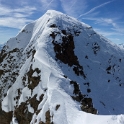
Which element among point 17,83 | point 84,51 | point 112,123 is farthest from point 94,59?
point 112,123

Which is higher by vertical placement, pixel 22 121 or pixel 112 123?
pixel 112 123

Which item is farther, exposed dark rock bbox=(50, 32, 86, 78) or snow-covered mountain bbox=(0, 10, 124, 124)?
exposed dark rock bbox=(50, 32, 86, 78)

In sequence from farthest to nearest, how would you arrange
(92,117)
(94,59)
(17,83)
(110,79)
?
(94,59) < (110,79) < (17,83) < (92,117)

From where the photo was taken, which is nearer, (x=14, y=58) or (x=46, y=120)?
(x=46, y=120)

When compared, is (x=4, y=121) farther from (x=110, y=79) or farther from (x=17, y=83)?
(x=110, y=79)

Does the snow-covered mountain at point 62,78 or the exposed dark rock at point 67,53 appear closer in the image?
the snow-covered mountain at point 62,78

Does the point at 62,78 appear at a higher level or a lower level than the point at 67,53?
lower

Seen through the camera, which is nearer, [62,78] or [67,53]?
[62,78]

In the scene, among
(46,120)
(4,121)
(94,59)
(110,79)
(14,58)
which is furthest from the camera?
(14,58)
